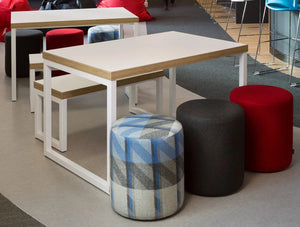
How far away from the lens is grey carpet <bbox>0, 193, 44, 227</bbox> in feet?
9.59

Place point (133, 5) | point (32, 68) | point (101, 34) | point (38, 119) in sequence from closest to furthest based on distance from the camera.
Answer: point (38, 119) → point (32, 68) → point (101, 34) → point (133, 5)

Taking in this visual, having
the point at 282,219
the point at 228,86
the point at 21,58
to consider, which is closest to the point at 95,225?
the point at 282,219

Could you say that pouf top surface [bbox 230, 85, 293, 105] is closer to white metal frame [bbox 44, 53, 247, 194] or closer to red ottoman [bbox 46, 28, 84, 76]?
white metal frame [bbox 44, 53, 247, 194]

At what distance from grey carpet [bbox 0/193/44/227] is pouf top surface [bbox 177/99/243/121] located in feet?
3.29

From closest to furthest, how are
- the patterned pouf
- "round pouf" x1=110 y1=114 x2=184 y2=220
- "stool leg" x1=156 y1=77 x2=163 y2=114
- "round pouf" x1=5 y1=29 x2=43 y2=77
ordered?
"round pouf" x1=110 y1=114 x2=184 y2=220 → "stool leg" x1=156 y1=77 x2=163 y2=114 → the patterned pouf → "round pouf" x1=5 y1=29 x2=43 y2=77

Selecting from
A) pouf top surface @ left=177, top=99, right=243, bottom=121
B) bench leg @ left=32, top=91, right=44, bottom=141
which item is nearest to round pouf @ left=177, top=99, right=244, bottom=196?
pouf top surface @ left=177, top=99, right=243, bottom=121

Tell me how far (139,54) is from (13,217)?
3.94 ft

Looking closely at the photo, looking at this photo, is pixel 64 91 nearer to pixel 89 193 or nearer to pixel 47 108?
pixel 47 108

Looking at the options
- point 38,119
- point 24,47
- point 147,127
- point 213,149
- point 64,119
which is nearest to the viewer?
point 147,127

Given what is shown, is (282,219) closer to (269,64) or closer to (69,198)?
(69,198)

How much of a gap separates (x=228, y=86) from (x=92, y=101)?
1.33m

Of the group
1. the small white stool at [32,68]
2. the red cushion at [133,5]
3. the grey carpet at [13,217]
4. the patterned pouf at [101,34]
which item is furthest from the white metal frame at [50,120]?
the red cushion at [133,5]

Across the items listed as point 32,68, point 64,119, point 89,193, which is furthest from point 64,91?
point 32,68

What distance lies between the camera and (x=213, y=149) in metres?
3.11
